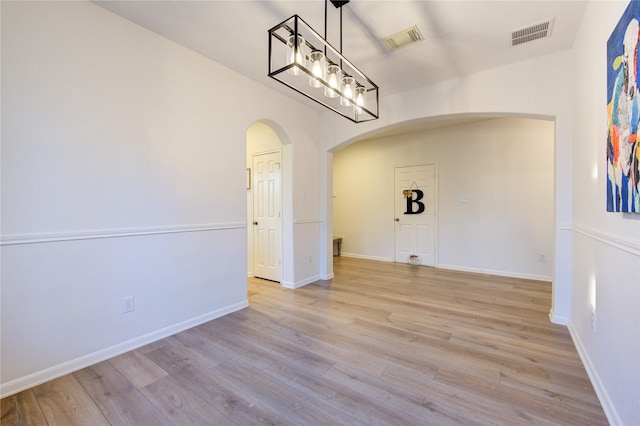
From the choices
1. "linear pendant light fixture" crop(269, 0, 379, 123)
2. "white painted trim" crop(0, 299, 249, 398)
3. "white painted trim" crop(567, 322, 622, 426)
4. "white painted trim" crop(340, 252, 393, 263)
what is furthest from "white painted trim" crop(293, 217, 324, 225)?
"white painted trim" crop(567, 322, 622, 426)

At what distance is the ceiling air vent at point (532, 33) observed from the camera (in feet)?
7.55

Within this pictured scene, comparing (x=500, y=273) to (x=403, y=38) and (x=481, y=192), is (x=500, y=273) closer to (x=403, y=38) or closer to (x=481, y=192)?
(x=481, y=192)

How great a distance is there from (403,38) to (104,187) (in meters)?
2.81

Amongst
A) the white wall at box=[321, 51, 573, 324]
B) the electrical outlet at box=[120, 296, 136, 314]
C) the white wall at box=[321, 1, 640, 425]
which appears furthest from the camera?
the white wall at box=[321, 51, 573, 324]

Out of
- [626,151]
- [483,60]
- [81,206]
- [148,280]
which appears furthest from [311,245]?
[626,151]

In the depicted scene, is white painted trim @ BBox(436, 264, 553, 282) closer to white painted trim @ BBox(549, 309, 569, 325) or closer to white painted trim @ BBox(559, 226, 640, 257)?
white painted trim @ BBox(549, 309, 569, 325)

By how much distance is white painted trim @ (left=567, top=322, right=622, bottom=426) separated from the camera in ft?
4.67

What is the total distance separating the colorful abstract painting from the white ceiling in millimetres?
952

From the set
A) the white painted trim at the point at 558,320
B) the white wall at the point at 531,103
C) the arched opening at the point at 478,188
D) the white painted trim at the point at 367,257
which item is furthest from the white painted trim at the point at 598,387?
the white painted trim at the point at 367,257

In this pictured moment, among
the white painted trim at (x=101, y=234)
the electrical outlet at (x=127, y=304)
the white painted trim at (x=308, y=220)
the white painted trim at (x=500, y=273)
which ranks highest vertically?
the white painted trim at (x=308, y=220)

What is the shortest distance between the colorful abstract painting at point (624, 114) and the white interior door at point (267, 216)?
339cm

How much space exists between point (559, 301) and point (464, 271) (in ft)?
7.32

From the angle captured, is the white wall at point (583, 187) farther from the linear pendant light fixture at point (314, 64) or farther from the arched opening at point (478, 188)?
the linear pendant light fixture at point (314, 64)

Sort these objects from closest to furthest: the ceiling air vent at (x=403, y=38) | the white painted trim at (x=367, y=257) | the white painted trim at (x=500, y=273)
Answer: the ceiling air vent at (x=403, y=38) < the white painted trim at (x=500, y=273) < the white painted trim at (x=367, y=257)
